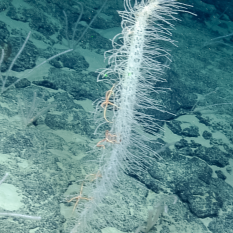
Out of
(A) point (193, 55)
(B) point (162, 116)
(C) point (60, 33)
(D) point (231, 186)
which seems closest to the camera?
(D) point (231, 186)

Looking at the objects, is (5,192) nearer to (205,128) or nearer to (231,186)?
(231,186)

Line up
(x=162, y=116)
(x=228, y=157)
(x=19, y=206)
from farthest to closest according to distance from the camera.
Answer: (x=162, y=116), (x=228, y=157), (x=19, y=206)

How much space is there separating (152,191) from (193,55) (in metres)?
5.51

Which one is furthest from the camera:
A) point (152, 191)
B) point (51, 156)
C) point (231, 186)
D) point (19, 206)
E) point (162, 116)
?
point (162, 116)

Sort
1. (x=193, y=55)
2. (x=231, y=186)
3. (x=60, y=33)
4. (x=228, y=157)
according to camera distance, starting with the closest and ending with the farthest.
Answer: (x=231, y=186) → (x=228, y=157) → (x=60, y=33) → (x=193, y=55)

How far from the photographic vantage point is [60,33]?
5910 mm

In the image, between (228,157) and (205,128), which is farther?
(205,128)

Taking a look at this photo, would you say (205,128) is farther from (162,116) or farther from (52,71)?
(52,71)

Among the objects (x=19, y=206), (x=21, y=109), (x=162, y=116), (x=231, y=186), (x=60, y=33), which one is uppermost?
(x=60, y=33)

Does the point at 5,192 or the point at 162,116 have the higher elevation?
the point at 5,192

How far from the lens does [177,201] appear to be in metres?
2.91

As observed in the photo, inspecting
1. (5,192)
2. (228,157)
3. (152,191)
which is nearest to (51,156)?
(5,192)

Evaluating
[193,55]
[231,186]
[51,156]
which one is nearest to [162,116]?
[231,186]

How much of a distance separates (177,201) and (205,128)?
83.8 inches
